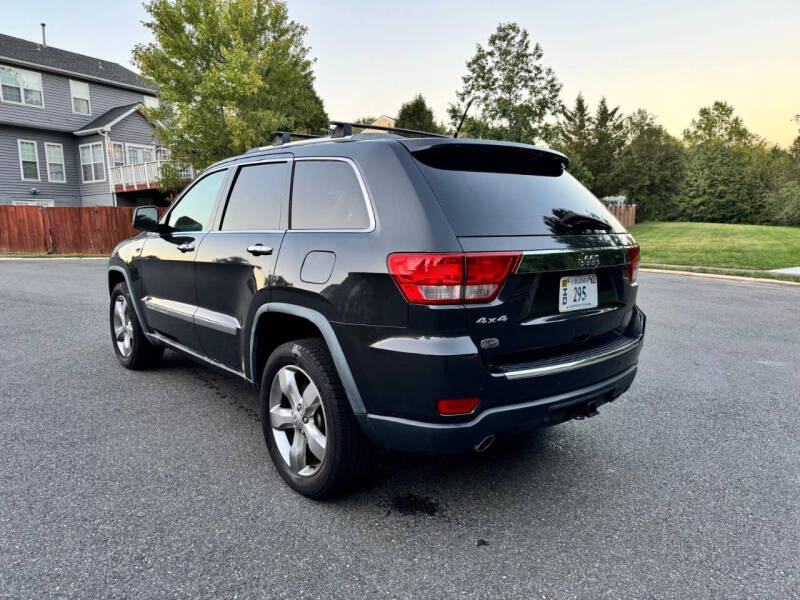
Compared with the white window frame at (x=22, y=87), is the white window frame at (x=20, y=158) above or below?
below

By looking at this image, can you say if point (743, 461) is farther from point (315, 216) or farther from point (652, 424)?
point (315, 216)

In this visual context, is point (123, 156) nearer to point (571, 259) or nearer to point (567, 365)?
point (571, 259)

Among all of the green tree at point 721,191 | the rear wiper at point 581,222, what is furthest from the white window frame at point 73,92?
the green tree at point 721,191

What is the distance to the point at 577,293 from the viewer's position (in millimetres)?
2668

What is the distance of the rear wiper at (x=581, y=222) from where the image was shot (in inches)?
108

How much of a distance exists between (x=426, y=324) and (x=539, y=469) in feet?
4.74

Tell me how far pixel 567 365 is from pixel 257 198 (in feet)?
7.02

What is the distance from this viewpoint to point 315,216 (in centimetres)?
288

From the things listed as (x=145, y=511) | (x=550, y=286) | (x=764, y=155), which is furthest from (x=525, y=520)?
(x=764, y=155)

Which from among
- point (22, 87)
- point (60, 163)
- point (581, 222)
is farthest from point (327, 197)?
point (60, 163)

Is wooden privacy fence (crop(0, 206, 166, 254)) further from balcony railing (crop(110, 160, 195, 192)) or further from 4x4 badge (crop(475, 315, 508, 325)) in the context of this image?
4x4 badge (crop(475, 315, 508, 325))

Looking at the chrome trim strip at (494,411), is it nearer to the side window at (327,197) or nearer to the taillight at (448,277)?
the taillight at (448,277)

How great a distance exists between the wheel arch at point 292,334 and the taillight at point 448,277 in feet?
1.62

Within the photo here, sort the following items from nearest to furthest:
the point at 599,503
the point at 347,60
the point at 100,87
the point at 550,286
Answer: the point at 550,286 < the point at 599,503 < the point at 347,60 < the point at 100,87
